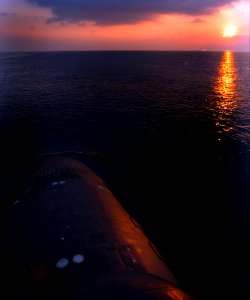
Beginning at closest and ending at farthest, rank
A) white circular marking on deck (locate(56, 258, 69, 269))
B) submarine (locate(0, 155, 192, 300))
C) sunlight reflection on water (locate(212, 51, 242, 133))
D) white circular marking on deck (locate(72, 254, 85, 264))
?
1. submarine (locate(0, 155, 192, 300))
2. white circular marking on deck (locate(56, 258, 69, 269))
3. white circular marking on deck (locate(72, 254, 85, 264))
4. sunlight reflection on water (locate(212, 51, 242, 133))

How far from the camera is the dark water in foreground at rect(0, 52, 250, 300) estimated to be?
23.3 meters

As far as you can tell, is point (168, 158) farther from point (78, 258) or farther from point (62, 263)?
point (62, 263)

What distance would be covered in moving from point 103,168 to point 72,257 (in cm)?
2529

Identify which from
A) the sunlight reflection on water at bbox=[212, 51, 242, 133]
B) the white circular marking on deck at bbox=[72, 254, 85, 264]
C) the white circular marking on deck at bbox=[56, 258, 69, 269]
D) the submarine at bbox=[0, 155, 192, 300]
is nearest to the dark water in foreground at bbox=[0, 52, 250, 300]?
the sunlight reflection on water at bbox=[212, 51, 242, 133]

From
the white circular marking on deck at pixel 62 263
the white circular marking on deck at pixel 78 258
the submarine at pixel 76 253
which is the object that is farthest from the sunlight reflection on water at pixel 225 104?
the white circular marking on deck at pixel 62 263

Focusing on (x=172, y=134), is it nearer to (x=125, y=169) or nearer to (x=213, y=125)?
(x=213, y=125)

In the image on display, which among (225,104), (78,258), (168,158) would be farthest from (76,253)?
(225,104)

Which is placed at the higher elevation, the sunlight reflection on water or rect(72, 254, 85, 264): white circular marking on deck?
the sunlight reflection on water

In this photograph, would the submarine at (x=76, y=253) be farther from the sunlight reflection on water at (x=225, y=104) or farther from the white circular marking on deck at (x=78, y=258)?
the sunlight reflection on water at (x=225, y=104)

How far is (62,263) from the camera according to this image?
41.8 ft

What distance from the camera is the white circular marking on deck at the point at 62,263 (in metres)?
12.5

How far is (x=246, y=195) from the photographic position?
102ft

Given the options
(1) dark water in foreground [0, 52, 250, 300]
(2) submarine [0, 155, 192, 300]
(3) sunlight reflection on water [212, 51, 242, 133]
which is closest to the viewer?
(2) submarine [0, 155, 192, 300]

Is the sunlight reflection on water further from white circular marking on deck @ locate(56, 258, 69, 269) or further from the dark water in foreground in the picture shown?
white circular marking on deck @ locate(56, 258, 69, 269)
